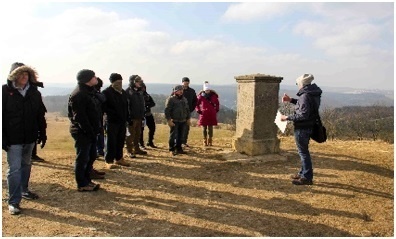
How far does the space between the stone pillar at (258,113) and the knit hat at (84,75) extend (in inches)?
158

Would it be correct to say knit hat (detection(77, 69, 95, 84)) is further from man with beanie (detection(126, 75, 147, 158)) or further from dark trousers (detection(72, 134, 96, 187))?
man with beanie (detection(126, 75, 147, 158))

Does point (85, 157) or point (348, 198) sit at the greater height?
point (85, 157)

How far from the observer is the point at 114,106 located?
704 cm

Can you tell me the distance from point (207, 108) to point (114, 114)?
11.9 ft

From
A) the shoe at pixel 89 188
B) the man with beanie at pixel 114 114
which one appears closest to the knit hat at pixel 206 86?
the man with beanie at pixel 114 114

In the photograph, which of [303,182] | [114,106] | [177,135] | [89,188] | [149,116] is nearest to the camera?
[89,188]

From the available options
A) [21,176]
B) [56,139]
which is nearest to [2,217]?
[21,176]

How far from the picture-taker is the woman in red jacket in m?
10.1

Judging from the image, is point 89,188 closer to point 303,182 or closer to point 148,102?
point 303,182

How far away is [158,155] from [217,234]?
15.6ft

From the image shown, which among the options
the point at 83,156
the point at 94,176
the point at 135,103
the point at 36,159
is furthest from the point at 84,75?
the point at 36,159

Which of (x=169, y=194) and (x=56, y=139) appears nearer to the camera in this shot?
(x=169, y=194)

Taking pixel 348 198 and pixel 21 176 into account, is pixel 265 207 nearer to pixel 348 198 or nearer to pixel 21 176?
pixel 348 198

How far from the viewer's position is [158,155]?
8.94m
